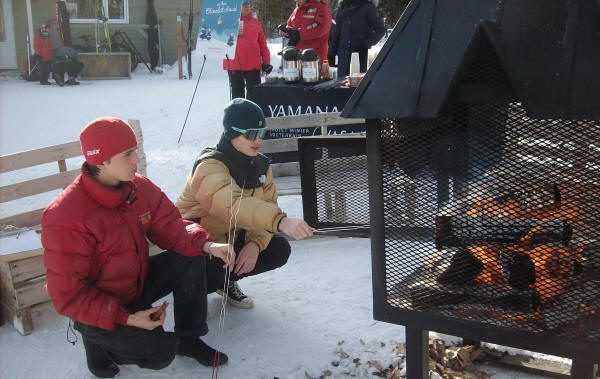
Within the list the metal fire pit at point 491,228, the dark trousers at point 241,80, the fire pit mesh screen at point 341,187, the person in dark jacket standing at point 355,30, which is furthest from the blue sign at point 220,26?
the metal fire pit at point 491,228

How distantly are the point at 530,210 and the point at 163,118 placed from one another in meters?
8.41

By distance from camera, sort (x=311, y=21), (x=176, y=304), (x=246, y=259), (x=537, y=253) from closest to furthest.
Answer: (x=537, y=253)
(x=176, y=304)
(x=246, y=259)
(x=311, y=21)

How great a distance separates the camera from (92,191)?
251 cm

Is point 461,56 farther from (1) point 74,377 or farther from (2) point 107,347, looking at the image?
(1) point 74,377

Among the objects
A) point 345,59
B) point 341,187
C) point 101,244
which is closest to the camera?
point 101,244

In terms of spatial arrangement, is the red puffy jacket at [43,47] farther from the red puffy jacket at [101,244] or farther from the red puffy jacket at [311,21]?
the red puffy jacket at [101,244]

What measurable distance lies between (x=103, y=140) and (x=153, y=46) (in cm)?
1613

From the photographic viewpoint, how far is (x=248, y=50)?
809 centimetres

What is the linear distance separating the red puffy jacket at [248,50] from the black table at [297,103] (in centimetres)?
167

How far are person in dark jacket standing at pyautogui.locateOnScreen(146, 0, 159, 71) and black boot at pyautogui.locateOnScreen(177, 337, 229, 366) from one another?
15.7m

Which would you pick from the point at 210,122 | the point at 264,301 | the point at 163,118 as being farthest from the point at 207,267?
the point at 163,118

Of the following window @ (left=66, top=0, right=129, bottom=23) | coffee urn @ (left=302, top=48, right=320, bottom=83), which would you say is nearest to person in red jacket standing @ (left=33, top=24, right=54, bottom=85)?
window @ (left=66, top=0, right=129, bottom=23)

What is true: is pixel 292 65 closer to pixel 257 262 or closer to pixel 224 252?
pixel 257 262

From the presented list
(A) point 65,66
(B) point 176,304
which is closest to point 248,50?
(B) point 176,304
